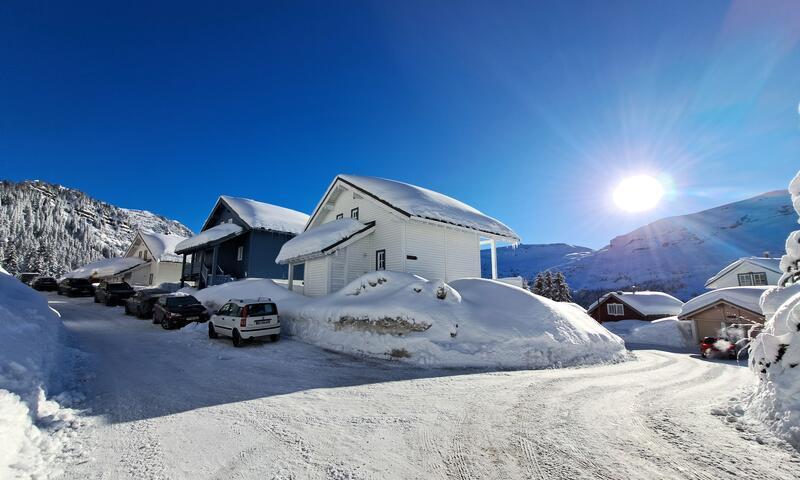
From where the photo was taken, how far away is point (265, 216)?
1291 inches

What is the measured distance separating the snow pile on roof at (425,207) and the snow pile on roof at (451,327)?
191 inches

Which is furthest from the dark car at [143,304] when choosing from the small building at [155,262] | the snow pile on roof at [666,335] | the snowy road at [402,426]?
the snow pile on roof at [666,335]

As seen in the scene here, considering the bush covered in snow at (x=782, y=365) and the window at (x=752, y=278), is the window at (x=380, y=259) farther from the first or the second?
the window at (x=752, y=278)

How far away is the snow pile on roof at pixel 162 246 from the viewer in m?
41.7

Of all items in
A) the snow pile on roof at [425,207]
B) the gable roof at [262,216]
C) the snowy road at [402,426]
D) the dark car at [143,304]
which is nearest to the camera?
the snowy road at [402,426]

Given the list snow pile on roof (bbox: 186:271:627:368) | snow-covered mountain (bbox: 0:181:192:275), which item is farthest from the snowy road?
snow-covered mountain (bbox: 0:181:192:275)

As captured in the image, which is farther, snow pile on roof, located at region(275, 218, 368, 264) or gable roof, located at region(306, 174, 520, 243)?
gable roof, located at region(306, 174, 520, 243)

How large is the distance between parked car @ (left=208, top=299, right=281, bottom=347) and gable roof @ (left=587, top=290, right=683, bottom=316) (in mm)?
47199

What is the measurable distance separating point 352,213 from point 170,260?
3081 cm

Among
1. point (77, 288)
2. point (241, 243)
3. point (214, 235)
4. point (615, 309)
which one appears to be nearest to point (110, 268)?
point (77, 288)

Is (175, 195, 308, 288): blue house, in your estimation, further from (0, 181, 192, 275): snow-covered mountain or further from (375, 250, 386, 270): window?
(0, 181, 192, 275): snow-covered mountain

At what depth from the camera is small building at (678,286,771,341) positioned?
29861 mm

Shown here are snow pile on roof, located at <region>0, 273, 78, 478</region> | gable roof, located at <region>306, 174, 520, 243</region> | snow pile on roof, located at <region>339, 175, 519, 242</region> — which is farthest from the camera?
snow pile on roof, located at <region>339, 175, 519, 242</region>

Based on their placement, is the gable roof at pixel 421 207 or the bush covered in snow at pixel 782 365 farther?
the gable roof at pixel 421 207
